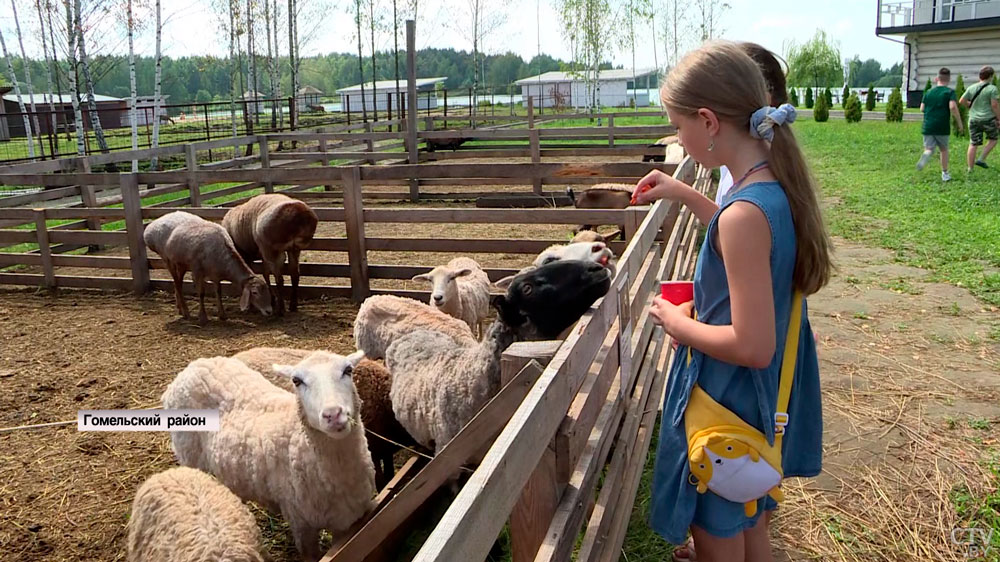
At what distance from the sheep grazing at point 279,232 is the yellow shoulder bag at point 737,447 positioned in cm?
603

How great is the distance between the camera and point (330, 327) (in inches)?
267

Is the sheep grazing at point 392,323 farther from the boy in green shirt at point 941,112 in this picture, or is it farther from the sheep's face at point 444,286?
the boy in green shirt at point 941,112

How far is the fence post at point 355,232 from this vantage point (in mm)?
7312

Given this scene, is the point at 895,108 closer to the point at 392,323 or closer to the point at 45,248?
the point at 45,248

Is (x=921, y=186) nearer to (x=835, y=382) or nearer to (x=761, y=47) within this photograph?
(x=835, y=382)

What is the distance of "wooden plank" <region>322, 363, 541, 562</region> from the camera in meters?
1.94

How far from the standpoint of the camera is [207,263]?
729 cm

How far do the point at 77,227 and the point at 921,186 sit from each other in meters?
13.8

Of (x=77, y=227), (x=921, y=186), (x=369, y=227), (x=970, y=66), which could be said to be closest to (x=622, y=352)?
(x=369, y=227)

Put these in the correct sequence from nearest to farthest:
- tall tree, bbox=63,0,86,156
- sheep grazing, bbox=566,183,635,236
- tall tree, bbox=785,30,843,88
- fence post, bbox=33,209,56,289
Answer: fence post, bbox=33,209,56,289
sheep grazing, bbox=566,183,635,236
tall tree, bbox=63,0,86,156
tall tree, bbox=785,30,843,88

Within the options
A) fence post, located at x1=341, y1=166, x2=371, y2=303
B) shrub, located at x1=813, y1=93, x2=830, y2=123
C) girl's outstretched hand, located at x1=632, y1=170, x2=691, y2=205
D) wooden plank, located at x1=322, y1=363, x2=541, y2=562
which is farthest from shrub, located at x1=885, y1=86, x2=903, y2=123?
wooden plank, located at x1=322, y1=363, x2=541, y2=562

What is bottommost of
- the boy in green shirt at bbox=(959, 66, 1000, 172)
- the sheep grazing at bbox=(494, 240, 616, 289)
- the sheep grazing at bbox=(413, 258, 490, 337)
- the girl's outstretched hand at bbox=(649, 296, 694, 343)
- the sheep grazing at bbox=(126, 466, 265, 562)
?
the sheep grazing at bbox=(126, 466, 265, 562)

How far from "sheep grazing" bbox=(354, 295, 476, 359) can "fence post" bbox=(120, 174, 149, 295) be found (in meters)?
4.79

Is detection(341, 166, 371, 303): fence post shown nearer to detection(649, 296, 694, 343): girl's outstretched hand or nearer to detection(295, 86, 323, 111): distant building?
detection(649, 296, 694, 343): girl's outstretched hand
